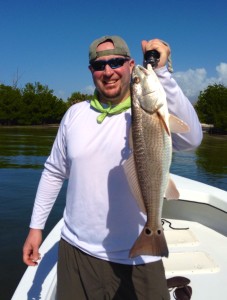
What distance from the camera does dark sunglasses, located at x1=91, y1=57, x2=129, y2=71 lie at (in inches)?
91.7

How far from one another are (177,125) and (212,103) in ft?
224

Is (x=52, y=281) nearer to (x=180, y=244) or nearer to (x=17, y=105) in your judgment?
(x=180, y=244)

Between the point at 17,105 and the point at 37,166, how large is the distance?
6064cm

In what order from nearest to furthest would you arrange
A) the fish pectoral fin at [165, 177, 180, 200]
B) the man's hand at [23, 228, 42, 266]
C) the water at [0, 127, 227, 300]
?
the fish pectoral fin at [165, 177, 180, 200] → the man's hand at [23, 228, 42, 266] → the water at [0, 127, 227, 300]

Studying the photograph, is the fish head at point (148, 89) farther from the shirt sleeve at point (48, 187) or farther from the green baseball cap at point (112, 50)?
the shirt sleeve at point (48, 187)

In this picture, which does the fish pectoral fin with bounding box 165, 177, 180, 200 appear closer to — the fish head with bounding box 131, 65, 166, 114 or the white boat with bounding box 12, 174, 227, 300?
the fish head with bounding box 131, 65, 166, 114

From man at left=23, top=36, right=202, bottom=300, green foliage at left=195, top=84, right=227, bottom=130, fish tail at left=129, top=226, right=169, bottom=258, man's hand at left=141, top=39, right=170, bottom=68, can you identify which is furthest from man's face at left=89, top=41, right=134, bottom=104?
green foliage at left=195, top=84, right=227, bottom=130

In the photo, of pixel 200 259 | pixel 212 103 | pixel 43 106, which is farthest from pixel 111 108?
pixel 43 106

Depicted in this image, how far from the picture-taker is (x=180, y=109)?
2102 millimetres

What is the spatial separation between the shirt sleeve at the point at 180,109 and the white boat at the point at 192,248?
177 cm

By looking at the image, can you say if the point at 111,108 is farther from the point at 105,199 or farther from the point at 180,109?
the point at 105,199

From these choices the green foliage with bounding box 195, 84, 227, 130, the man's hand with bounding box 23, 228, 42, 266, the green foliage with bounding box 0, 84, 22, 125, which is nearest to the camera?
the man's hand with bounding box 23, 228, 42, 266

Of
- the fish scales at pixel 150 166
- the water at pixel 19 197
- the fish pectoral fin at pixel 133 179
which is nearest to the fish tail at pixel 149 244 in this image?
the fish scales at pixel 150 166

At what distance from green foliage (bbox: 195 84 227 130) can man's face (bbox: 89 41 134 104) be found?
204 ft
